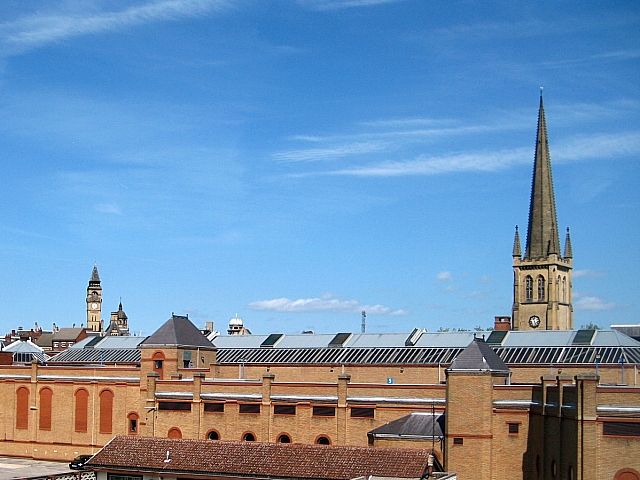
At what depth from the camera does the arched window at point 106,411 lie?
73500 millimetres

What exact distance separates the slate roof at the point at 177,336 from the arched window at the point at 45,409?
9.85m

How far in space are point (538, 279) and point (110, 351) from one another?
62.8 metres

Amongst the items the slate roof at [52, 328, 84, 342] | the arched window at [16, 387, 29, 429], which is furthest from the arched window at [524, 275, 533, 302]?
the slate roof at [52, 328, 84, 342]

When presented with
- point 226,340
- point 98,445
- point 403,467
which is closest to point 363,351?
point 226,340

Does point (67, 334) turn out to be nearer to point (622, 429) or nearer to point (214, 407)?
point (214, 407)

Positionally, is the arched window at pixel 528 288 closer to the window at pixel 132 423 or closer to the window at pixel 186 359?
the window at pixel 186 359

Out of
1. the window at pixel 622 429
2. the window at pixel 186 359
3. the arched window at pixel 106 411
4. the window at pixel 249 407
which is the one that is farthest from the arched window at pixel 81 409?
the window at pixel 622 429

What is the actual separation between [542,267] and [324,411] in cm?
7811

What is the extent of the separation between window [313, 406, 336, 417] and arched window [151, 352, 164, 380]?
17.4 metres

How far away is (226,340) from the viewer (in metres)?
95.6

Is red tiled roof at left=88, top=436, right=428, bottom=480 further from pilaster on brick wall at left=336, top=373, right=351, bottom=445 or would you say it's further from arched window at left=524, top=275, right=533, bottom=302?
arched window at left=524, top=275, right=533, bottom=302

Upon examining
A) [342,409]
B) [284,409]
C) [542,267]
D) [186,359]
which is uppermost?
[542,267]

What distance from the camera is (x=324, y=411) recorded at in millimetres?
61000

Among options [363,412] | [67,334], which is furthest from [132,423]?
[67,334]
